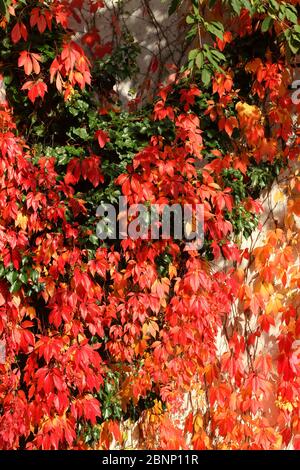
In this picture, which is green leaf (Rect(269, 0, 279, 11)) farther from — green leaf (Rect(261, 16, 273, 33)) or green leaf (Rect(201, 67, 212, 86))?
green leaf (Rect(201, 67, 212, 86))

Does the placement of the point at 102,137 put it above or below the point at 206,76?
below

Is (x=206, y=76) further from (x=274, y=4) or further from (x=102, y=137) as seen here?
(x=102, y=137)

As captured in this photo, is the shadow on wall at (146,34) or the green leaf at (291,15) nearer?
the green leaf at (291,15)

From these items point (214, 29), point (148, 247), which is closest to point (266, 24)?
point (214, 29)

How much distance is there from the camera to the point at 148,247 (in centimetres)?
323

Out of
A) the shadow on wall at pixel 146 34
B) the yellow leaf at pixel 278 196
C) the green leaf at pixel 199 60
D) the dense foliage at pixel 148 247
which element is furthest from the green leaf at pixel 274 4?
the yellow leaf at pixel 278 196

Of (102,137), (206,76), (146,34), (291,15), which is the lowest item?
(102,137)

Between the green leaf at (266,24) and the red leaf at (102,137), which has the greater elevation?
the green leaf at (266,24)

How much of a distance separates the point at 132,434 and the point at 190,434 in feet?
1.17

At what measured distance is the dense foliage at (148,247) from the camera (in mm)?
3131

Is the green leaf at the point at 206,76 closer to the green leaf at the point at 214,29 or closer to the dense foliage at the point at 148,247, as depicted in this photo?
the dense foliage at the point at 148,247

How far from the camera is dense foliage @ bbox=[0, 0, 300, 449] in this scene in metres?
3.13
